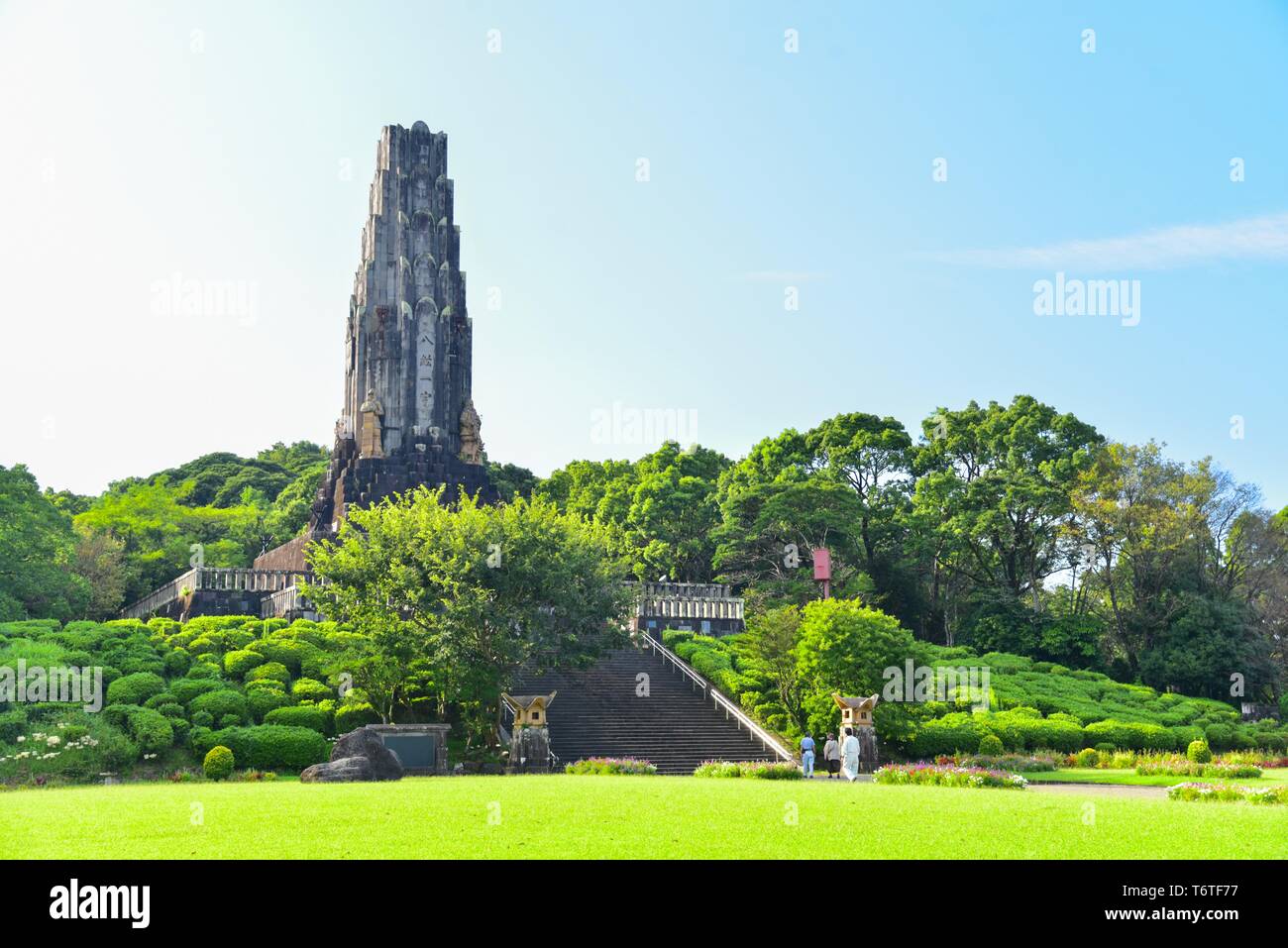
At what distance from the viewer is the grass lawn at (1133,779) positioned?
29.3 metres

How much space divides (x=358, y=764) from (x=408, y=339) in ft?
116

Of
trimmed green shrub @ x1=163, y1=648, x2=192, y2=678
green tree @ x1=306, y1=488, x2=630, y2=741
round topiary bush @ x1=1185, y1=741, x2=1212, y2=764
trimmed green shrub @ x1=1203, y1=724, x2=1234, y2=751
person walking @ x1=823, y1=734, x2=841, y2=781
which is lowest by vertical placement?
trimmed green shrub @ x1=1203, y1=724, x2=1234, y2=751

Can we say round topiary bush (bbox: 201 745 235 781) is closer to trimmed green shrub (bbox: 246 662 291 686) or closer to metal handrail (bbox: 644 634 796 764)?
trimmed green shrub (bbox: 246 662 291 686)

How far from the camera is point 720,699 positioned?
125ft

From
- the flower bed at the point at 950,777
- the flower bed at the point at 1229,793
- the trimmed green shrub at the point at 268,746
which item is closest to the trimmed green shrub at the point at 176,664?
the trimmed green shrub at the point at 268,746

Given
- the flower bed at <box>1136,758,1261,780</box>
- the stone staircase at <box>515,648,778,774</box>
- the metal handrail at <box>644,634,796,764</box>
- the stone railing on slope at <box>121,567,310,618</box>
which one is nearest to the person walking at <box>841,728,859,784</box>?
the metal handrail at <box>644,634,796,764</box>

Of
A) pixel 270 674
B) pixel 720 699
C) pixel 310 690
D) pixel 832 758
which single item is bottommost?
pixel 832 758

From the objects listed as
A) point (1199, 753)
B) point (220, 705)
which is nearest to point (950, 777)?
point (1199, 753)

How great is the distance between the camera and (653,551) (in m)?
59.4

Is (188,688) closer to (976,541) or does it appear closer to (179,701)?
(179,701)

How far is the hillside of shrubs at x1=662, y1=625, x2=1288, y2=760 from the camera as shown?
35.4m

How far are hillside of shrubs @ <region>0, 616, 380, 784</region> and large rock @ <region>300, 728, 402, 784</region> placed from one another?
3.99 m

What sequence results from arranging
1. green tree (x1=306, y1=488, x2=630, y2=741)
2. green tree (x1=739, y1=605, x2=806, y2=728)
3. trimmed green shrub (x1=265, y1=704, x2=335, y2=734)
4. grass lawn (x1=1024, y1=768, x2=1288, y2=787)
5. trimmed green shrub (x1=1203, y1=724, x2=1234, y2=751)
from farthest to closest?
trimmed green shrub (x1=1203, y1=724, x2=1234, y2=751) < green tree (x1=739, y1=605, x2=806, y2=728) < green tree (x1=306, y1=488, x2=630, y2=741) < trimmed green shrub (x1=265, y1=704, x2=335, y2=734) < grass lawn (x1=1024, y1=768, x2=1288, y2=787)
